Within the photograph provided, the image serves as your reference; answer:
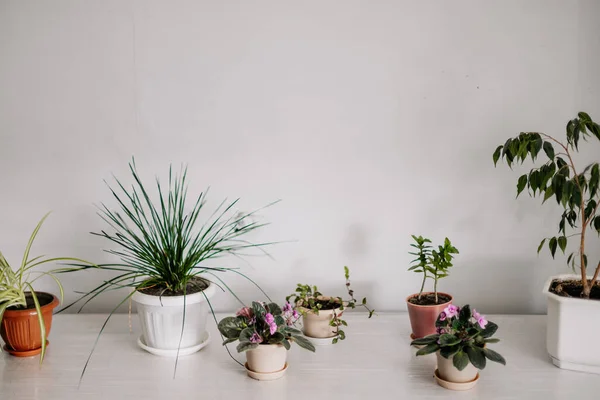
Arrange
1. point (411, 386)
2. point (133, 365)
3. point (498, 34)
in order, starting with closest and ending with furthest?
point (411, 386)
point (133, 365)
point (498, 34)

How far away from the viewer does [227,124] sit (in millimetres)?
2098

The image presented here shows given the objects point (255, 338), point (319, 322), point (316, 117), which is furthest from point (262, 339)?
point (316, 117)

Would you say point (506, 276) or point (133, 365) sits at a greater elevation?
point (506, 276)

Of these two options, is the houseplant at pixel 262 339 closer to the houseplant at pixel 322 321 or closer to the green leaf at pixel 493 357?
the houseplant at pixel 322 321

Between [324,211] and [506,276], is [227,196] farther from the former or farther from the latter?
[506,276]

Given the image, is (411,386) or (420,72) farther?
(420,72)

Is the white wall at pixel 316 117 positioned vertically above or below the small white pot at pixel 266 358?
above

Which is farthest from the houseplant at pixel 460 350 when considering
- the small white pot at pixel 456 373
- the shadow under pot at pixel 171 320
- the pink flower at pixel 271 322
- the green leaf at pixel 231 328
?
the shadow under pot at pixel 171 320

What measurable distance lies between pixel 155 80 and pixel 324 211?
2.70ft

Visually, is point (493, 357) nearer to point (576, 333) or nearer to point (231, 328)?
point (576, 333)

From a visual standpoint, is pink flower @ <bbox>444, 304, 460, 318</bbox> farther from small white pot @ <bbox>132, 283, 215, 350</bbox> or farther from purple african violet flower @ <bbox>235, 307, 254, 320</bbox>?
small white pot @ <bbox>132, 283, 215, 350</bbox>

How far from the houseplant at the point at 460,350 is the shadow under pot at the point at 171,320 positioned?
698 millimetres

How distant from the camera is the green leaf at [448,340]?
1520 mm

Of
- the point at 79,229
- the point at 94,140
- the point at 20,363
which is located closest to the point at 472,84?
the point at 94,140
